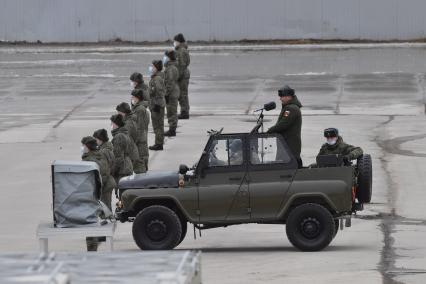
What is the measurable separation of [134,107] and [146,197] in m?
4.81

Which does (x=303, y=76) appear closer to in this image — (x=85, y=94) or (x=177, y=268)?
(x=85, y=94)

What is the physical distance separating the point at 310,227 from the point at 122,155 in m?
3.16

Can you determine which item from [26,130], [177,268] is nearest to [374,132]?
[26,130]

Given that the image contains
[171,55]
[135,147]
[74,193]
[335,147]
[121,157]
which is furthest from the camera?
[171,55]

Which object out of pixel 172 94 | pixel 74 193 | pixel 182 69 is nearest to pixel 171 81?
pixel 172 94

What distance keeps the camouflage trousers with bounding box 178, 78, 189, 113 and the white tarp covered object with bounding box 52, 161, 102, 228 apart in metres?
12.8

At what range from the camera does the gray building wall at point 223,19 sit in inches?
1729

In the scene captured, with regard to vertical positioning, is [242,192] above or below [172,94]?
below

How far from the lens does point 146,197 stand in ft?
57.8

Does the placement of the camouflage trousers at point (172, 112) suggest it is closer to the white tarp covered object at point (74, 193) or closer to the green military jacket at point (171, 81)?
the green military jacket at point (171, 81)

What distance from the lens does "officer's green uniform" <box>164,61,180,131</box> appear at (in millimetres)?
28125

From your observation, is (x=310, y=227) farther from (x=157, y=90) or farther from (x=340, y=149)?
(x=157, y=90)

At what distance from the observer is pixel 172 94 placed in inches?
1112

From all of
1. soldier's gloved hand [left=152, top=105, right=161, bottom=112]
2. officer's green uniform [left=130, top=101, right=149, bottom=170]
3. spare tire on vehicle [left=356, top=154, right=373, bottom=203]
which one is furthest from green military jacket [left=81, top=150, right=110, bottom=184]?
soldier's gloved hand [left=152, top=105, right=161, bottom=112]
